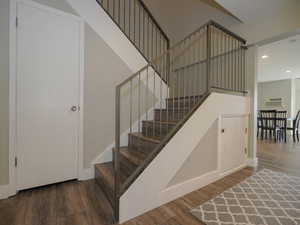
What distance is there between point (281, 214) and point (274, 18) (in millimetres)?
2719

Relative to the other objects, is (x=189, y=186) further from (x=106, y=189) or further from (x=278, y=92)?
(x=278, y=92)

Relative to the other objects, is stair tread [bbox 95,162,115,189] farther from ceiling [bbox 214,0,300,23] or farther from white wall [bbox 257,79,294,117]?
white wall [bbox 257,79,294,117]

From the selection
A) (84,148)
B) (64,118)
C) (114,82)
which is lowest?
(84,148)

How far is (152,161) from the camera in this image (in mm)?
1478

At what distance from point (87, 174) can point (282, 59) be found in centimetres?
630

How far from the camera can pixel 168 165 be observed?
160 cm

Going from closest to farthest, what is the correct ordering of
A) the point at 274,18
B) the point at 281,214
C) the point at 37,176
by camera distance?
the point at 281,214 < the point at 37,176 < the point at 274,18

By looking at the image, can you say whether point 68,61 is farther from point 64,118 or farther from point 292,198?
point 292,198

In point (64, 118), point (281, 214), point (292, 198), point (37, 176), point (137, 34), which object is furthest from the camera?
point (137, 34)

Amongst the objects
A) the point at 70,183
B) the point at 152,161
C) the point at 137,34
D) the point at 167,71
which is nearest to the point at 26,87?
the point at 70,183

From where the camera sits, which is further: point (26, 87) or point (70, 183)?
point (70, 183)

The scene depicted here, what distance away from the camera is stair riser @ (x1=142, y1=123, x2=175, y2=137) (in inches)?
79.2

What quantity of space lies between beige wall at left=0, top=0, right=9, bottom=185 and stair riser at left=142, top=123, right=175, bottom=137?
1723 mm

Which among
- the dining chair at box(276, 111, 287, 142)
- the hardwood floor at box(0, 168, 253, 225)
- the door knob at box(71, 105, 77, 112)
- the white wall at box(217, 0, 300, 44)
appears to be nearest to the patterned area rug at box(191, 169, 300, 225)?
the hardwood floor at box(0, 168, 253, 225)
